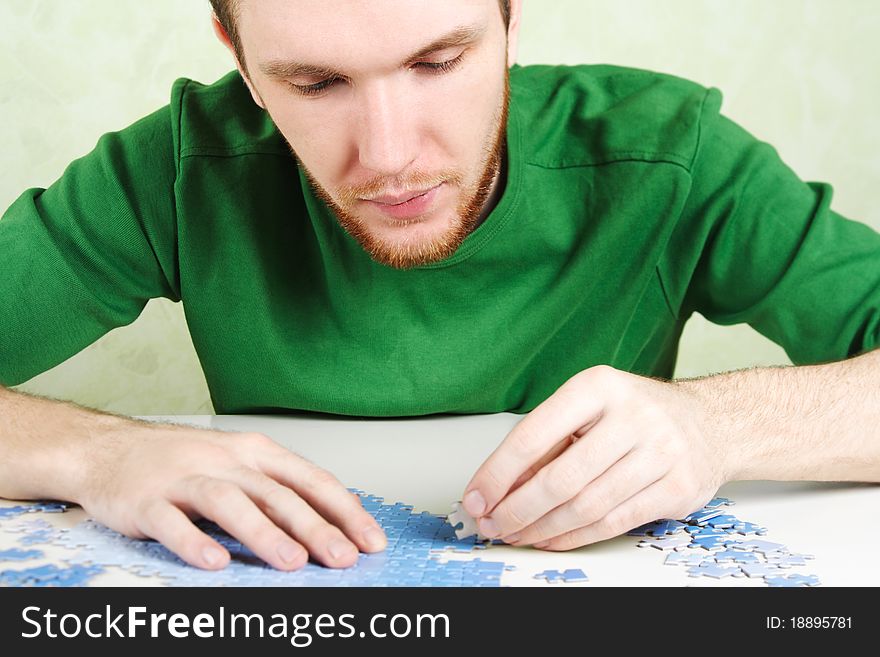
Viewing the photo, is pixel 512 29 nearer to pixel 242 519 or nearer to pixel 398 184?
pixel 398 184

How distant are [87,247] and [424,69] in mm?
737

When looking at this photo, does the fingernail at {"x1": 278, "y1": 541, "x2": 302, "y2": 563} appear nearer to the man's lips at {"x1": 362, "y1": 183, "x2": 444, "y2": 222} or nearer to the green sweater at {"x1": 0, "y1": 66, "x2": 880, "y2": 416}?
the man's lips at {"x1": 362, "y1": 183, "x2": 444, "y2": 222}

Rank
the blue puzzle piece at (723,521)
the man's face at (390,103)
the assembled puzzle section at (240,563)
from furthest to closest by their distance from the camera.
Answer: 1. the man's face at (390,103)
2. the blue puzzle piece at (723,521)
3. the assembled puzzle section at (240,563)

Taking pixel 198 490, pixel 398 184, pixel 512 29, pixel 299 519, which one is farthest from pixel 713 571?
pixel 512 29

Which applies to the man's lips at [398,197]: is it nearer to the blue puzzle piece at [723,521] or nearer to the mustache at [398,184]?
the mustache at [398,184]

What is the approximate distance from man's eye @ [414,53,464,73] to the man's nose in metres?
0.06

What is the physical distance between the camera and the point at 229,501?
1.09 metres

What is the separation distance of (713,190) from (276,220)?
30.3 inches

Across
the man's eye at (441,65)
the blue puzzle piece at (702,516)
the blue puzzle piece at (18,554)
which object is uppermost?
the man's eye at (441,65)

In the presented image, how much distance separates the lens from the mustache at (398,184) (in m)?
1.45

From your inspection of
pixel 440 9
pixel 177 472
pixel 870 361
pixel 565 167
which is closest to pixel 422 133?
pixel 440 9

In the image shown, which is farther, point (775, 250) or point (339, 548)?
point (775, 250)

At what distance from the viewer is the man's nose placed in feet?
4.51

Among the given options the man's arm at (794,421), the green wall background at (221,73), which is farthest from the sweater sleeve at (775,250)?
the green wall background at (221,73)
